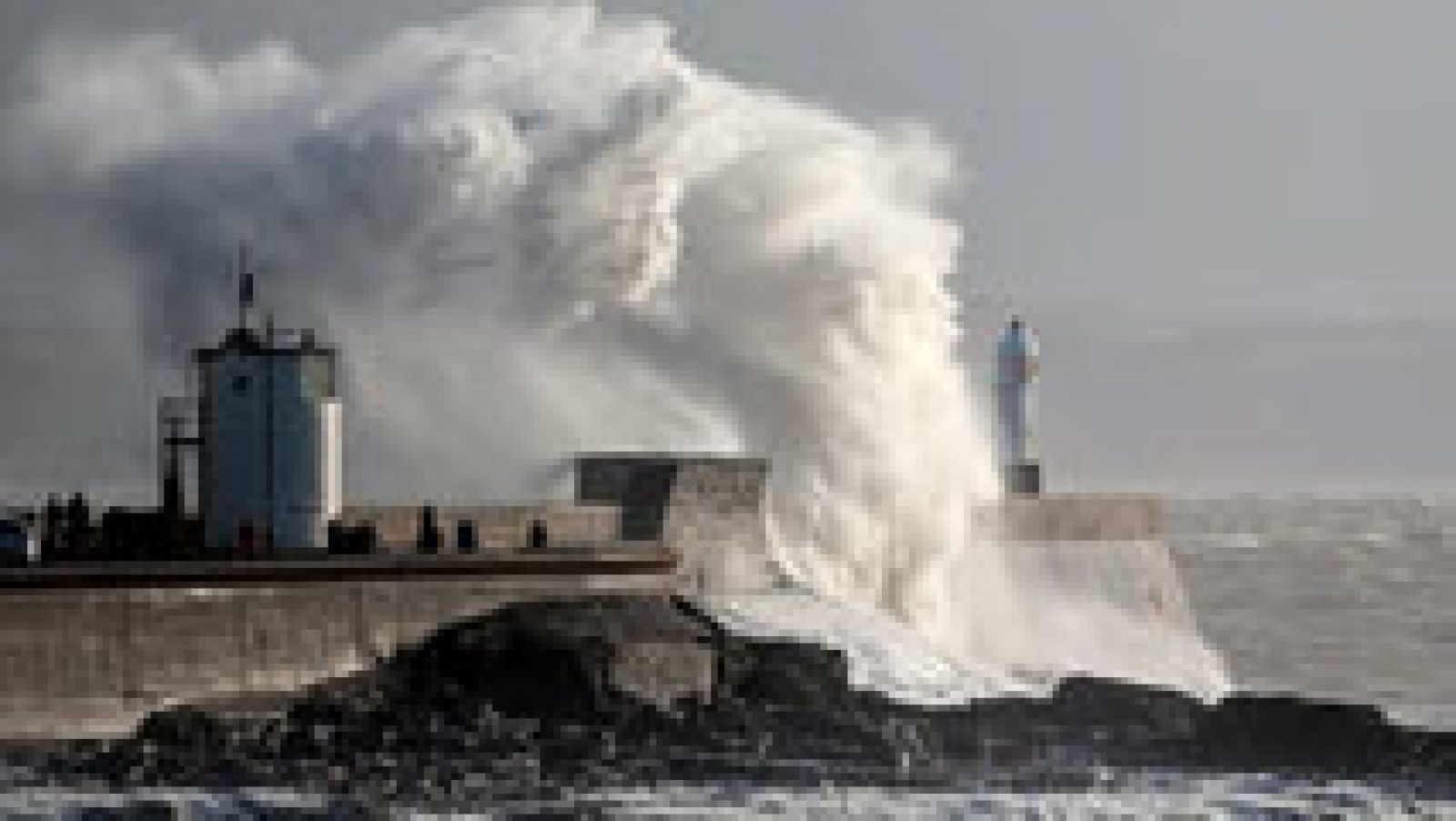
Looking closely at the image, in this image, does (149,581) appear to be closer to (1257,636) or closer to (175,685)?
(175,685)

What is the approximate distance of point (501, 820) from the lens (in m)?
37.7

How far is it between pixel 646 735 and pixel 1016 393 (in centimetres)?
2956

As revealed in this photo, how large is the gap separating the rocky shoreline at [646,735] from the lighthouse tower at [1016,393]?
69.0 ft

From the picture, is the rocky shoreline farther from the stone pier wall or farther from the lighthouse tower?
the lighthouse tower

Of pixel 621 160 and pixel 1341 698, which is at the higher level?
pixel 621 160

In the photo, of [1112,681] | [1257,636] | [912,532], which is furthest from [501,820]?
[1257,636]

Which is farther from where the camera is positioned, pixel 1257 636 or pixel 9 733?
pixel 1257 636

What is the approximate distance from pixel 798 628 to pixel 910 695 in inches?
71.8

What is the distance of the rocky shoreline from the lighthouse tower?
828 inches

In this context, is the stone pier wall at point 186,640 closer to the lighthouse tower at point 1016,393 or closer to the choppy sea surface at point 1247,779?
the choppy sea surface at point 1247,779

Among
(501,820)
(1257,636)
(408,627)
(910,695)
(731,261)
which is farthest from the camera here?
(1257,636)

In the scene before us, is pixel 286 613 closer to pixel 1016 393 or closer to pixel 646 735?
pixel 646 735


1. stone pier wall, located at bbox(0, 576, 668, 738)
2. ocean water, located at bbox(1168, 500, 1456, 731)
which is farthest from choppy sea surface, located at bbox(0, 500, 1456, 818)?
stone pier wall, located at bbox(0, 576, 668, 738)

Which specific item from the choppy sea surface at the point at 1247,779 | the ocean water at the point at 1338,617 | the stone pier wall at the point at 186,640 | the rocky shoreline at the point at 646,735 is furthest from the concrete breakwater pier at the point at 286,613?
the ocean water at the point at 1338,617
